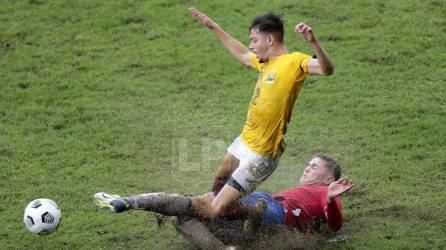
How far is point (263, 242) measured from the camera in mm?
9172

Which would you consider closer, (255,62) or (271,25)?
(271,25)

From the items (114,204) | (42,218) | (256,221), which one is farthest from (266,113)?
(42,218)

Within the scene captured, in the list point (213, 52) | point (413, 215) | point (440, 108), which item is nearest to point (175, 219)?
point (413, 215)

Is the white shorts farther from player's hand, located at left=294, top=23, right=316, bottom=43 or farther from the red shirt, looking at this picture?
player's hand, located at left=294, top=23, right=316, bottom=43

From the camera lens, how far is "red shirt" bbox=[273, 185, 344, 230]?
9.27 metres

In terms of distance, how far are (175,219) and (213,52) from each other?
6608mm

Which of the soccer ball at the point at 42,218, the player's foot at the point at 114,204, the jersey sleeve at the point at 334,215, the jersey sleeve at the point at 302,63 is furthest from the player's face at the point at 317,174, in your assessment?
the soccer ball at the point at 42,218

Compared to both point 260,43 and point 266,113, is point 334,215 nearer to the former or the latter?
point 266,113

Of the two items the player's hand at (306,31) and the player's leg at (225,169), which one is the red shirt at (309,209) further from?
the player's hand at (306,31)

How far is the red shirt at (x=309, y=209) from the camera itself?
9270 mm

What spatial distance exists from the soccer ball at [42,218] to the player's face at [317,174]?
3.03m

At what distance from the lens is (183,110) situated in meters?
13.6

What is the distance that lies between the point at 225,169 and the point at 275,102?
1089 millimetres

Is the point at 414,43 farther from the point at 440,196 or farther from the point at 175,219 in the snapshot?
the point at 175,219
